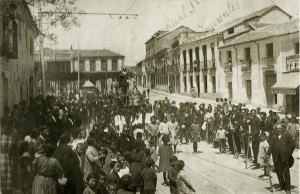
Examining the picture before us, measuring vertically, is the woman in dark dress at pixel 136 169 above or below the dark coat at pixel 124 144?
below

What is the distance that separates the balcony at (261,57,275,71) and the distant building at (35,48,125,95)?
24.5 meters

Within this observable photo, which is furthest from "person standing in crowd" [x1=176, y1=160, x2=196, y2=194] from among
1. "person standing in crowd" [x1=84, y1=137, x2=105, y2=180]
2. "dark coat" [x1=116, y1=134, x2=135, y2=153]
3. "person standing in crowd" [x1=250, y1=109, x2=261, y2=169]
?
"person standing in crowd" [x1=250, y1=109, x2=261, y2=169]

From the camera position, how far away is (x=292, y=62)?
19781 mm

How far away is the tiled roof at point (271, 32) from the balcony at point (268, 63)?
55.4 inches

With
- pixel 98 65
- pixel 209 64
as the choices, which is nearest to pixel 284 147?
Result: pixel 209 64

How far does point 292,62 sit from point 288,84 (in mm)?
1732

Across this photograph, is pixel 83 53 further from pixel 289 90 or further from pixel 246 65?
pixel 289 90

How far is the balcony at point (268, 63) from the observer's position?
2166 cm

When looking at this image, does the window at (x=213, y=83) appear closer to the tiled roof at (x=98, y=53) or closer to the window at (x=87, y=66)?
the window at (x=87, y=66)

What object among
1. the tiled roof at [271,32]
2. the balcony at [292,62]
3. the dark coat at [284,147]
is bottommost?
the dark coat at [284,147]

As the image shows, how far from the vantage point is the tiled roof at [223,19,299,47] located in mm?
19994

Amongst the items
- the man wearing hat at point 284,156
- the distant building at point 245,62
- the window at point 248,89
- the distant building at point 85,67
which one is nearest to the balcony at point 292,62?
the distant building at point 245,62

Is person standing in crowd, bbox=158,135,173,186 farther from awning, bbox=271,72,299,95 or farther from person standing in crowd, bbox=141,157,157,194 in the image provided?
awning, bbox=271,72,299,95

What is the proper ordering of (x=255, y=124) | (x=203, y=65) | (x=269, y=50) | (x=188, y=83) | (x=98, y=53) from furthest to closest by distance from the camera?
1. (x=98, y=53)
2. (x=188, y=83)
3. (x=203, y=65)
4. (x=269, y=50)
5. (x=255, y=124)
